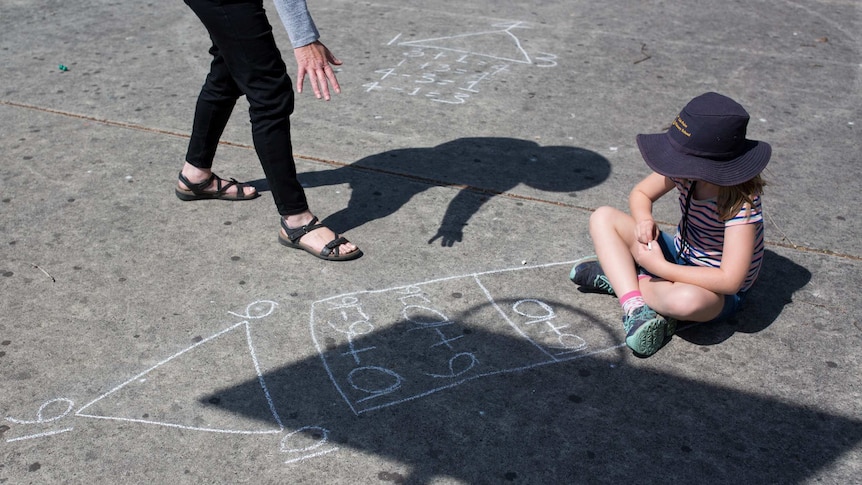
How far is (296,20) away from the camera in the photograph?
2932 millimetres

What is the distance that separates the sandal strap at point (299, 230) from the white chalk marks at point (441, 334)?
1.33 ft

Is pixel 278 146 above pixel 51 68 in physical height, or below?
above

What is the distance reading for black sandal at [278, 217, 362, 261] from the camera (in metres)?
3.28

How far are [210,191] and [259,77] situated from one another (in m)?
0.81

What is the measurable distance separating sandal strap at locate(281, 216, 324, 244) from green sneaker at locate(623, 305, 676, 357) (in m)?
1.32

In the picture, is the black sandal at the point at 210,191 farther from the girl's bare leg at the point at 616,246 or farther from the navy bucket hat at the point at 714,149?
the navy bucket hat at the point at 714,149

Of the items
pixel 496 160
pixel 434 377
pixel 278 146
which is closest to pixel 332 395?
pixel 434 377

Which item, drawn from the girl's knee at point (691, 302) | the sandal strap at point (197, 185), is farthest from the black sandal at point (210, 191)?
the girl's knee at point (691, 302)

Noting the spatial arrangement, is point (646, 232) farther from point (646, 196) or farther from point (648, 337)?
point (648, 337)

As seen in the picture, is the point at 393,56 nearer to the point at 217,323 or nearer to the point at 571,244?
the point at 571,244

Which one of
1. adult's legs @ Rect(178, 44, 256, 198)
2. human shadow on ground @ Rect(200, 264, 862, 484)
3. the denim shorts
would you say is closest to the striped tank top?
the denim shorts

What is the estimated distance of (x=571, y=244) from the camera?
11.4 ft

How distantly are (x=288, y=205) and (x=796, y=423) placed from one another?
6.63 feet

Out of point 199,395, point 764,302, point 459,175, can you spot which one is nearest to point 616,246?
point 764,302
